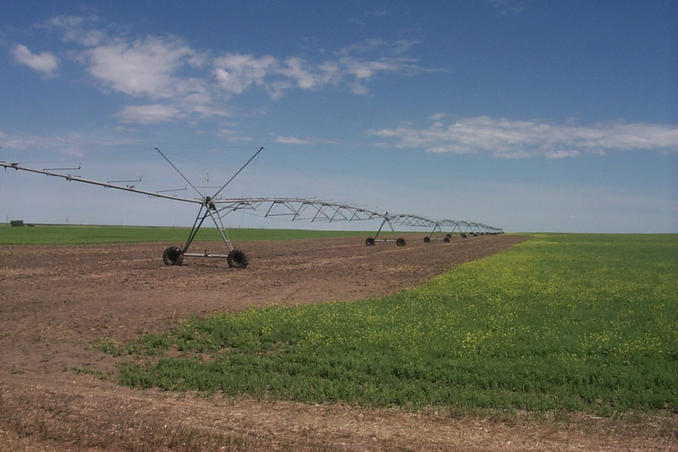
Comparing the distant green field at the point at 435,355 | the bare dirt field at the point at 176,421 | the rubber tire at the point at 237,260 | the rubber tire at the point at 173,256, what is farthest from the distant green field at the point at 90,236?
the distant green field at the point at 435,355

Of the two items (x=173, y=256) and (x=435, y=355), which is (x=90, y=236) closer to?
(x=173, y=256)

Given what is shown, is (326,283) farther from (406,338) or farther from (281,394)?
(281,394)

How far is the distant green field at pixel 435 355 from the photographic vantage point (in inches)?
314

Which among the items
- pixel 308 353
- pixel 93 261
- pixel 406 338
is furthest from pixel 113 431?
pixel 93 261

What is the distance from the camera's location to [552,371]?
8953 mm

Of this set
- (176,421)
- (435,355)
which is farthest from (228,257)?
(176,421)

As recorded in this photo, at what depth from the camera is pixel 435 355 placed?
10031mm

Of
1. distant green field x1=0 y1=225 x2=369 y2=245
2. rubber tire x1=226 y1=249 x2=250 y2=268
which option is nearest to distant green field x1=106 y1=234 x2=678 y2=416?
rubber tire x1=226 y1=249 x2=250 y2=268

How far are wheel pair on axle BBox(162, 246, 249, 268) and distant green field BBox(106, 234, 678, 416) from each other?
13.2 m

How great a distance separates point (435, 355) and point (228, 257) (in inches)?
789

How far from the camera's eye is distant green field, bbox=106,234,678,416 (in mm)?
7985

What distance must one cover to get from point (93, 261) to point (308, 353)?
26.0 metres

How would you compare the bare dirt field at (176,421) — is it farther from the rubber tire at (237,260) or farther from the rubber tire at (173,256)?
the rubber tire at (173,256)

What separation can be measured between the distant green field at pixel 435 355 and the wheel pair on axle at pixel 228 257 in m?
13.2
